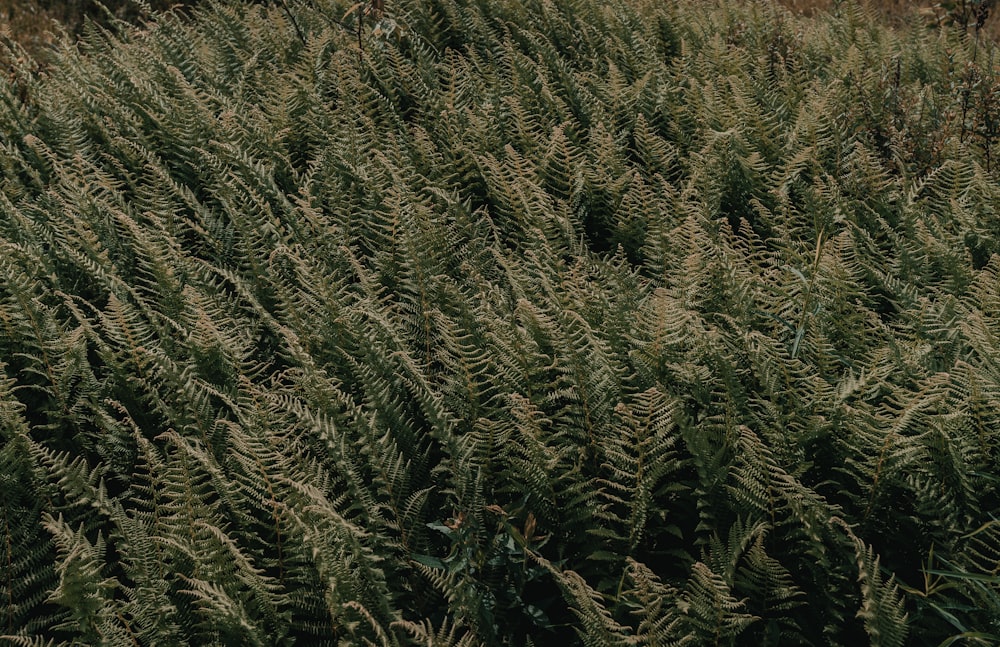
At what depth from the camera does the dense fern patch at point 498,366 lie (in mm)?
2174

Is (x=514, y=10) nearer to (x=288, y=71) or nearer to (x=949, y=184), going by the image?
(x=288, y=71)

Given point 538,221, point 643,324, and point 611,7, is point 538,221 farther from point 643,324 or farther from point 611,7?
point 611,7

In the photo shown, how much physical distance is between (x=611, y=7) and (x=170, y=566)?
4366 millimetres

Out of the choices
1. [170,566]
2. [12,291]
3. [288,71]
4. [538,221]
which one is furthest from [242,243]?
[288,71]

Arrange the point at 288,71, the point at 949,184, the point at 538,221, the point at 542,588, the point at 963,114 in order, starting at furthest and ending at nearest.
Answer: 1. the point at 288,71
2. the point at 963,114
3. the point at 949,184
4. the point at 538,221
5. the point at 542,588

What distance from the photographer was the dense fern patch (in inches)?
85.6

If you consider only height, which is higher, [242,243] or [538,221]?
[242,243]

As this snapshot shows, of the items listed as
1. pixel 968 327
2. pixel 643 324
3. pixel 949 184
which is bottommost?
pixel 949 184

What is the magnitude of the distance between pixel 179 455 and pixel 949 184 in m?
3.34

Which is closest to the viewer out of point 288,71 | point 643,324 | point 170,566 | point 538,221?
point 170,566

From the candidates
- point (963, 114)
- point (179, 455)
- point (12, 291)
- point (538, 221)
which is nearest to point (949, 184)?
point (963, 114)

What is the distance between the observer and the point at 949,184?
12.1 ft

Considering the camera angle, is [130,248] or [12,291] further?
[130,248]

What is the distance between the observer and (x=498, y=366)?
8.50ft
